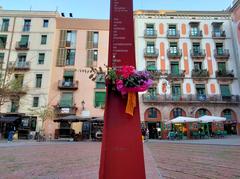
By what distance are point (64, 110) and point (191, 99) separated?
1565cm

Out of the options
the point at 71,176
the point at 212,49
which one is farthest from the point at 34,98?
the point at 71,176

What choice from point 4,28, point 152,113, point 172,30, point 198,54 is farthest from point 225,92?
point 4,28

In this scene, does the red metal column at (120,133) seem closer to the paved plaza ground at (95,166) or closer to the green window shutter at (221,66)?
the paved plaza ground at (95,166)

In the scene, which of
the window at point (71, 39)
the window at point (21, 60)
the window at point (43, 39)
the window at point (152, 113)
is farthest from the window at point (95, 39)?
the window at point (152, 113)

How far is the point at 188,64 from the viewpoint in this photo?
1192 inches

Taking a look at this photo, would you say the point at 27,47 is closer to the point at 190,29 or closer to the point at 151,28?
the point at 151,28

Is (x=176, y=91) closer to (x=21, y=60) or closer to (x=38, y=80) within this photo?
(x=38, y=80)

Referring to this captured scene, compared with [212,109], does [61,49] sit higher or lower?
higher

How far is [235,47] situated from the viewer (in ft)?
100

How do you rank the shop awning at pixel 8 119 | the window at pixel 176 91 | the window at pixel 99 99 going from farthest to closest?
the window at pixel 99 99 < the window at pixel 176 91 < the shop awning at pixel 8 119

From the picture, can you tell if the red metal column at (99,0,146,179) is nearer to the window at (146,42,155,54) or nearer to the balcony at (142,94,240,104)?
the balcony at (142,94,240,104)

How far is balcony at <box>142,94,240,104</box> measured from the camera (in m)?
28.1

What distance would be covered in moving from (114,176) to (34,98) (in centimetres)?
2773

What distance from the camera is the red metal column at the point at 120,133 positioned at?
3.19m
